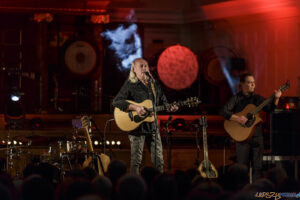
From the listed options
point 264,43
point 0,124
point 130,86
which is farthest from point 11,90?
point 264,43

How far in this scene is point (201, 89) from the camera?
12.3 metres

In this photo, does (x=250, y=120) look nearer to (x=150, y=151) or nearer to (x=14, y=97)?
(x=150, y=151)

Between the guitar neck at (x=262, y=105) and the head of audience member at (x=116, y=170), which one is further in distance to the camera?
the guitar neck at (x=262, y=105)

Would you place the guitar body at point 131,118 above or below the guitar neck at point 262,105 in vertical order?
below

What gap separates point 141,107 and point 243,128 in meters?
1.46

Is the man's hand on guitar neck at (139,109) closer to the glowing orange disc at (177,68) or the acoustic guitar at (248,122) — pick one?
the acoustic guitar at (248,122)

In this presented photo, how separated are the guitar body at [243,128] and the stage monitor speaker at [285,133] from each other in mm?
242

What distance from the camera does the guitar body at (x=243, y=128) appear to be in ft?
22.2

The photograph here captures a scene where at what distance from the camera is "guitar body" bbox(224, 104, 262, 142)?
22.2ft

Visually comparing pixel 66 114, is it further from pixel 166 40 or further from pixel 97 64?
pixel 166 40

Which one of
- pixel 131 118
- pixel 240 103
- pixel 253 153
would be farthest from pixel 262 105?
pixel 131 118


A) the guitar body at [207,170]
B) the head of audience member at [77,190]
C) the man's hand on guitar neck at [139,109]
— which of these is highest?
the man's hand on guitar neck at [139,109]

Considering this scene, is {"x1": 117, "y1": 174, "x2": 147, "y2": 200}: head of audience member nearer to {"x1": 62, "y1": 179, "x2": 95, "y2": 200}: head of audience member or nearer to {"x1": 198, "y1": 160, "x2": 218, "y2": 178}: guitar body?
{"x1": 62, "y1": 179, "x2": 95, "y2": 200}: head of audience member

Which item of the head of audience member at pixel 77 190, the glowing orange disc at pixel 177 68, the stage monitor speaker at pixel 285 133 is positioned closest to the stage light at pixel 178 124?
the glowing orange disc at pixel 177 68
